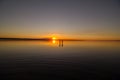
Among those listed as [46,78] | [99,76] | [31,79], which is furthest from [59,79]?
[99,76]

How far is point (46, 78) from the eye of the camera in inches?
896

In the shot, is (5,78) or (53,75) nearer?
(5,78)

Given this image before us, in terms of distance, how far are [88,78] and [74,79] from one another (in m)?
2.12

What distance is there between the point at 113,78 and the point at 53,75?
869cm

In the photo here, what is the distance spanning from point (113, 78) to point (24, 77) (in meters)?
12.6

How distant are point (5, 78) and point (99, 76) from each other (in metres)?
13.5

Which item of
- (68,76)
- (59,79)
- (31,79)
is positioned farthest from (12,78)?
(68,76)

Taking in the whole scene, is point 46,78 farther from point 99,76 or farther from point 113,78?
point 113,78

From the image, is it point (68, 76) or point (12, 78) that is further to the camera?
point (68, 76)

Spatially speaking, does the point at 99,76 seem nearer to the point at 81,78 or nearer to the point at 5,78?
the point at 81,78

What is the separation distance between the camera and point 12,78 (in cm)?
2225

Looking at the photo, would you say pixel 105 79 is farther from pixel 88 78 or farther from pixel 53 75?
pixel 53 75

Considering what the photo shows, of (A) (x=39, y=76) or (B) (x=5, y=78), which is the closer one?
(B) (x=5, y=78)

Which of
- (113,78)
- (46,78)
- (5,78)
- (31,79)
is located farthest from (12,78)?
(113,78)
